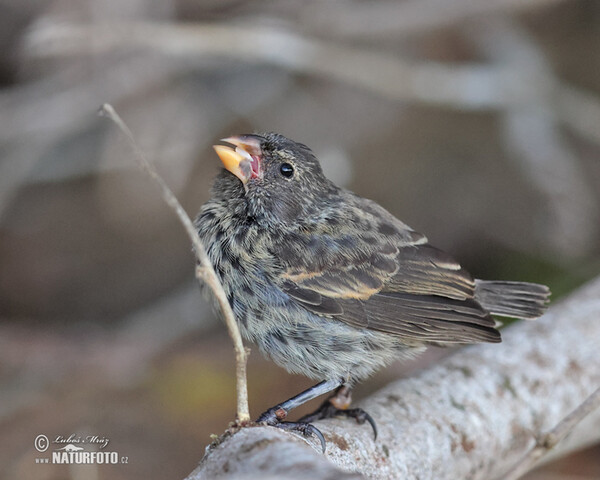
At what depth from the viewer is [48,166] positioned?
536cm

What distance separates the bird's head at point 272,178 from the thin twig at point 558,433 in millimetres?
1313

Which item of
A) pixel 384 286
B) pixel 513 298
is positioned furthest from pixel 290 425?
pixel 513 298

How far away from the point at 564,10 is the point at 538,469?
13.5 feet

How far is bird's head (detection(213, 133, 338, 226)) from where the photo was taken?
305cm

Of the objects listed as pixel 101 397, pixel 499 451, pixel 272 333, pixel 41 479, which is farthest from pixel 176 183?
pixel 499 451

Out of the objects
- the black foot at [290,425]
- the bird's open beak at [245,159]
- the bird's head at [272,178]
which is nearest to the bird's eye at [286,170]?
the bird's head at [272,178]

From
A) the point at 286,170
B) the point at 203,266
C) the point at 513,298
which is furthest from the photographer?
the point at 513,298

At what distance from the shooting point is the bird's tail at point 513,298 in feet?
10.5

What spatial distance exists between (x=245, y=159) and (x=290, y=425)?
3.70 feet

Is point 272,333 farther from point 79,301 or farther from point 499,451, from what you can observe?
point 79,301

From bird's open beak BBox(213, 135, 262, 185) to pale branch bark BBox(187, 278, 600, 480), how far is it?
43.0 inches

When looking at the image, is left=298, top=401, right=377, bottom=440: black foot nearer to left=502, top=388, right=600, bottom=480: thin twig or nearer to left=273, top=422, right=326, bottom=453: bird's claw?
left=273, top=422, right=326, bottom=453: bird's claw

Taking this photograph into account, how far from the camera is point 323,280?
2895 millimetres

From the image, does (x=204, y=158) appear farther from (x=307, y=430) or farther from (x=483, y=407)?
(x=307, y=430)
